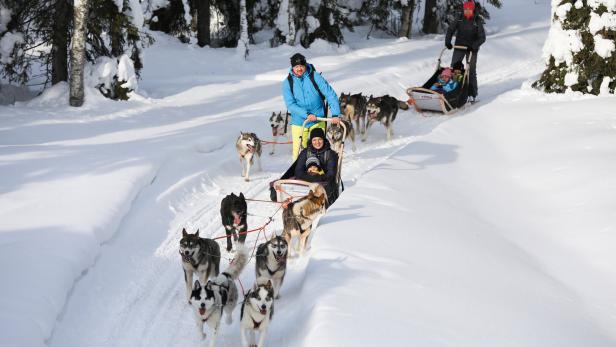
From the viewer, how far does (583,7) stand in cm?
1296

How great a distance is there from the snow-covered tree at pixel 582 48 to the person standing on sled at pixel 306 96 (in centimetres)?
684

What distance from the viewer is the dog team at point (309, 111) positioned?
8416 millimetres

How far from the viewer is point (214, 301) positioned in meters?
5.20

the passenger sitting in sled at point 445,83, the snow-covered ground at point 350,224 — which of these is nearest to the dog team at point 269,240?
the snow-covered ground at point 350,224

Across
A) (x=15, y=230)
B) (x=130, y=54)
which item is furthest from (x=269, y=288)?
(x=130, y=54)

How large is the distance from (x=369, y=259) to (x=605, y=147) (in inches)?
205

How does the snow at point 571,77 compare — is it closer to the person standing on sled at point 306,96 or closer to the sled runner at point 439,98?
the sled runner at point 439,98

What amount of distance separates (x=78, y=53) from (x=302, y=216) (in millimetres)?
7725

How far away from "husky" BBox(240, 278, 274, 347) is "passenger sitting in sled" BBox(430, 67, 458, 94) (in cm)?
905

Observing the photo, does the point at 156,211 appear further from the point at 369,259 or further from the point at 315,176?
the point at 369,259

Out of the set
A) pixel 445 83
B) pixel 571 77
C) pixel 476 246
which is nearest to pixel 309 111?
pixel 476 246

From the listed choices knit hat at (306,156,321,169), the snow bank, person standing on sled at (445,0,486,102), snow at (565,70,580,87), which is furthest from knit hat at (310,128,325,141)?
snow at (565,70,580,87)

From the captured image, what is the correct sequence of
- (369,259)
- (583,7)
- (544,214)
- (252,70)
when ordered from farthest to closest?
(252,70)
(583,7)
(544,214)
(369,259)

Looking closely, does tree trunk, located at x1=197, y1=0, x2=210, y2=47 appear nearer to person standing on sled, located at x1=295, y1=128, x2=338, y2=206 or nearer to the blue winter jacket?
the blue winter jacket
